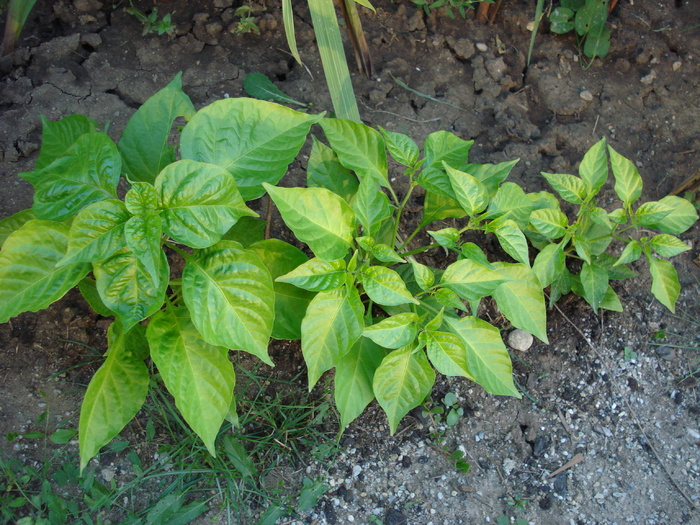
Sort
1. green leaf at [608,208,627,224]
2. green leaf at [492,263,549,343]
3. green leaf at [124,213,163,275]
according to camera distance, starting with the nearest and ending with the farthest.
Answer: green leaf at [124,213,163,275] < green leaf at [492,263,549,343] < green leaf at [608,208,627,224]

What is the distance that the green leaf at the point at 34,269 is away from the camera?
1297mm

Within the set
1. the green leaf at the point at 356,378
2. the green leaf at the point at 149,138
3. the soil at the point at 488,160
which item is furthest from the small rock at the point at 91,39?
the green leaf at the point at 356,378

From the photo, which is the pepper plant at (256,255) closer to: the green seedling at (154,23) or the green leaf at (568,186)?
the green leaf at (568,186)

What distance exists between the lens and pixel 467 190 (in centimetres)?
159

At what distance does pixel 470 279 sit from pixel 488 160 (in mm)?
798

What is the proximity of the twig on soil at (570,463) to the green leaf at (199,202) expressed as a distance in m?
1.32

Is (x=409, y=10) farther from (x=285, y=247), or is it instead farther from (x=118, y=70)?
(x=285, y=247)

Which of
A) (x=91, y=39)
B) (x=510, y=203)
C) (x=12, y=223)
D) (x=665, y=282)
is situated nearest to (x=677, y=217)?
(x=665, y=282)

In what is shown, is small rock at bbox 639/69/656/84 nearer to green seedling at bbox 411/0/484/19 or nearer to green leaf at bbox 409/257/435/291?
green seedling at bbox 411/0/484/19

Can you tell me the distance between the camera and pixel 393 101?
2236 mm

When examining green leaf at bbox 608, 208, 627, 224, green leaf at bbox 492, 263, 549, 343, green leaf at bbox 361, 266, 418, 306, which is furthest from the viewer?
green leaf at bbox 608, 208, 627, 224

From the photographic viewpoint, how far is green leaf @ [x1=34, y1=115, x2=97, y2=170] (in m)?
1.49

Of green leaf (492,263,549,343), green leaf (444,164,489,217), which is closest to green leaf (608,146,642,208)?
green leaf (492,263,549,343)

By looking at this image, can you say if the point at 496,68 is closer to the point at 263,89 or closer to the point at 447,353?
the point at 263,89
